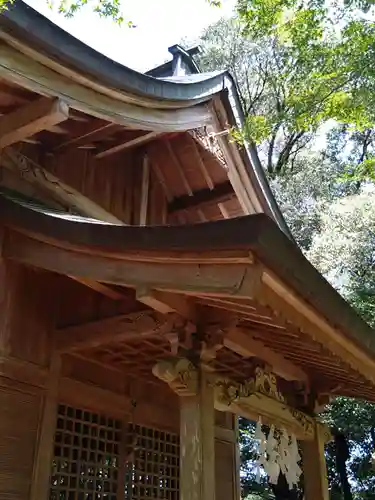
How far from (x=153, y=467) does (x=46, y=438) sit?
64.7 inches

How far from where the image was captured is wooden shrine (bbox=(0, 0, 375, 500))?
11.2ft

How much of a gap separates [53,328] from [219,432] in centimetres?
299

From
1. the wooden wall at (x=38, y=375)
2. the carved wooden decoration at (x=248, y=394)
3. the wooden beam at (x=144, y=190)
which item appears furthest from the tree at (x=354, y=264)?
the wooden wall at (x=38, y=375)

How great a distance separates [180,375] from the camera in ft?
12.6

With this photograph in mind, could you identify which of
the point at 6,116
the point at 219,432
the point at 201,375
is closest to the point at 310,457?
the point at 219,432

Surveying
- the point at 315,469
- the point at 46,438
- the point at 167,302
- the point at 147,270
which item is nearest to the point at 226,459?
the point at 315,469

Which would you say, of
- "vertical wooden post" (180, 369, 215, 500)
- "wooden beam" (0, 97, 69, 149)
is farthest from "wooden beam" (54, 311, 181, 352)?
"wooden beam" (0, 97, 69, 149)

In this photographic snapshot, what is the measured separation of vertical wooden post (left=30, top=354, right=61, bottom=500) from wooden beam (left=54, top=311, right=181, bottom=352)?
196 mm

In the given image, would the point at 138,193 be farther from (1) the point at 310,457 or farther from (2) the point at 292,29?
(1) the point at 310,457

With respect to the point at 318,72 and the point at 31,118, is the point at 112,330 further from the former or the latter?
the point at 318,72

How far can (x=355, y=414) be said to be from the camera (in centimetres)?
1415

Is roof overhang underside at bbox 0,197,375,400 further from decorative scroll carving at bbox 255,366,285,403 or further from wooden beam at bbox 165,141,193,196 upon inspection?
wooden beam at bbox 165,141,193,196

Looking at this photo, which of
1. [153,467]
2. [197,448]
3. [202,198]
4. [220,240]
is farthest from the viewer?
[202,198]

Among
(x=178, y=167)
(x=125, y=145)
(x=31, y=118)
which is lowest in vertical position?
(x=31, y=118)
